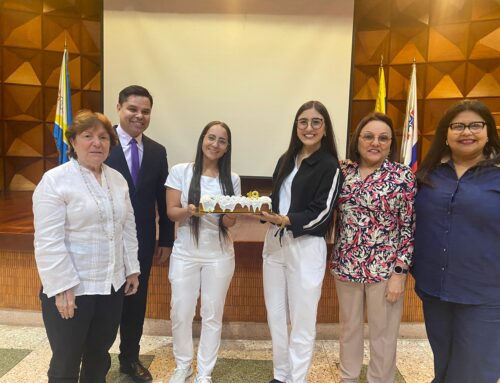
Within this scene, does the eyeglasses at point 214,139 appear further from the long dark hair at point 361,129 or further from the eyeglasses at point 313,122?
the long dark hair at point 361,129

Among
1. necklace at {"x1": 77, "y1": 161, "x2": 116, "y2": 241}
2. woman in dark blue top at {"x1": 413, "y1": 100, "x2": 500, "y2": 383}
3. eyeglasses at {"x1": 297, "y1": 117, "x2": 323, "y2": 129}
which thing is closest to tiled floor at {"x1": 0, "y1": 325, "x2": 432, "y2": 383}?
woman in dark blue top at {"x1": 413, "y1": 100, "x2": 500, "y2": 383}

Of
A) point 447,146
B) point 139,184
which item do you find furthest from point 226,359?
point 447,146

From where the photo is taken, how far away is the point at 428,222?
1580 millimetres

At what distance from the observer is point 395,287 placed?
67.9 inches

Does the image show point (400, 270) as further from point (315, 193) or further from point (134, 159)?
point (134, 159)

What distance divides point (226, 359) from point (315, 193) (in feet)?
4.59

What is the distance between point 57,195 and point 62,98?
426 centimetres

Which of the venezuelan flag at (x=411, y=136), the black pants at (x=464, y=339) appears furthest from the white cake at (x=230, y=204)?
the venezuelan flag at (x=411, y=136)

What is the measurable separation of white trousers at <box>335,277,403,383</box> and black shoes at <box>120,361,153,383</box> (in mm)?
1148

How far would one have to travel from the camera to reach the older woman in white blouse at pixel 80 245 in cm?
136

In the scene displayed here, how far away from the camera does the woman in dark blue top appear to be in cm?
146

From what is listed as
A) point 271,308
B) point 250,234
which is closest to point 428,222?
point 271,308

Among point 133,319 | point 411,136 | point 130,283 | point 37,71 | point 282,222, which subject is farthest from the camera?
point 37,71

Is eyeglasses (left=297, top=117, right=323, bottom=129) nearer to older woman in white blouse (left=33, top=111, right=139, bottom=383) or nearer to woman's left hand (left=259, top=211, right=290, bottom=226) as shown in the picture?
woman's left hand (left=259, top=211, right=290, bottom=226)
